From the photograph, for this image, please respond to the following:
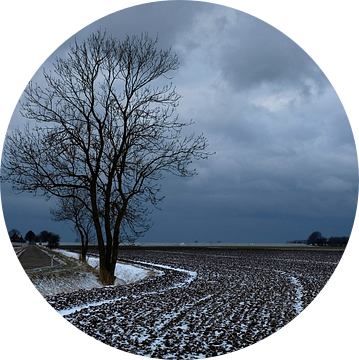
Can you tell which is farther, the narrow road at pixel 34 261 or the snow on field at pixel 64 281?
the narrow road at pixel 34 261

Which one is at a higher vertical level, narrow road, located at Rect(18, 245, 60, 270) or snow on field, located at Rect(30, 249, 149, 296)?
snow on field, located at Rect(30, 249, 149, 296)

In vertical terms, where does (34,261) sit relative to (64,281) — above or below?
below

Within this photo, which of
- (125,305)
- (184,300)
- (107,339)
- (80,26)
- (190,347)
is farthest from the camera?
(184,300)

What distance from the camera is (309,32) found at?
5453 mm

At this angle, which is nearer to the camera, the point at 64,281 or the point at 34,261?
the point at 64,281

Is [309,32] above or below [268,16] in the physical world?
below

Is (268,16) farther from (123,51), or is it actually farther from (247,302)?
(123,51)

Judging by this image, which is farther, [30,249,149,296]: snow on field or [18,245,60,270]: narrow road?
[18,245,60,270]: narrow road

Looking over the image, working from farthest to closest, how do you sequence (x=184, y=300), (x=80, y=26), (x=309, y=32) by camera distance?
1. (x=184, y=300)
2. (x=80, y=26)
3. (x=309, y=32)

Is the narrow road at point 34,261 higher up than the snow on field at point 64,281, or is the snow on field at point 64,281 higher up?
the snow on field at point 64,281

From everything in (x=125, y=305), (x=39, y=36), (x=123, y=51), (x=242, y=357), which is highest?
(x=123, y=51)

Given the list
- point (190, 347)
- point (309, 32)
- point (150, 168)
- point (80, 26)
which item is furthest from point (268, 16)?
point (150, 168)

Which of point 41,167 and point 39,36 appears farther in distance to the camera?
point 41,167

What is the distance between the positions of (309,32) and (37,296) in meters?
5.15
